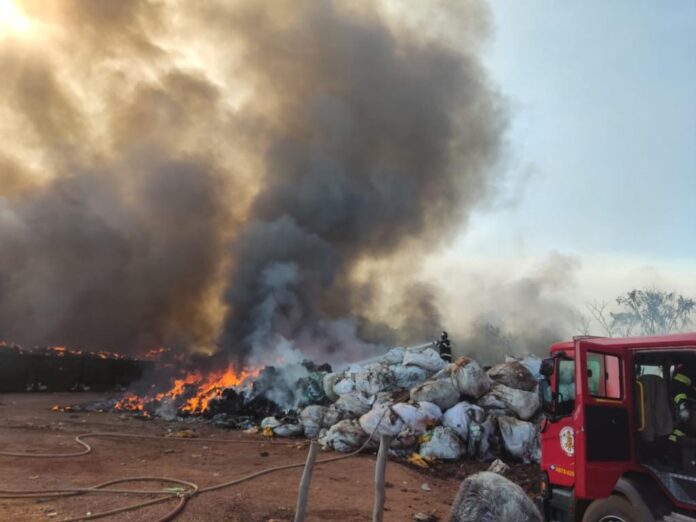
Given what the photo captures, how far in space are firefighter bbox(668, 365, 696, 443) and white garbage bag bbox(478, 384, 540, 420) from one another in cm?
562

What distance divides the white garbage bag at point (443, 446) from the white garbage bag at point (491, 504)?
13.1 ft

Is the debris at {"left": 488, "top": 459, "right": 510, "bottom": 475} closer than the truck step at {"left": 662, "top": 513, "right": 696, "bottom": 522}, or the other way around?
the truck step at {"left": 662, "top": 513, "right": 696, "bottom": 522}

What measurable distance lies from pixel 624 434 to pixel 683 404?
0.55 meters

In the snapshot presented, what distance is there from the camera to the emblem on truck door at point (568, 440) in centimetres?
441

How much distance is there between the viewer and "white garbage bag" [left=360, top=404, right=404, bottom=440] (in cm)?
910

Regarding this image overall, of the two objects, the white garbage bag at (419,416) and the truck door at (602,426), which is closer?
the truck door at (602,426)

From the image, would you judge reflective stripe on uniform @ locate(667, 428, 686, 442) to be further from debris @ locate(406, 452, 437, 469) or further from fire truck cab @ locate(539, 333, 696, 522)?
debris @ locate(406, 452, 437, 469)

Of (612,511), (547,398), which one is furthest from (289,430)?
(612,511)

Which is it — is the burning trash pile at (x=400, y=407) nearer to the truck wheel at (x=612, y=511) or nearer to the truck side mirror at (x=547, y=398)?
the truck side mirror at (x=547, y=398)

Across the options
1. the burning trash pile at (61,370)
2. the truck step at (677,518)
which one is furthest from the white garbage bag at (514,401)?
the burning trash pile at (61,370)

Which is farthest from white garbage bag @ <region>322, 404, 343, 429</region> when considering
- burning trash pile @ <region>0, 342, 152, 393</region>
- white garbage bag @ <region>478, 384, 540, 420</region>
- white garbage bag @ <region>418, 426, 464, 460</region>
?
burning trash pile @ <region>0, 342, 152, 393</region>

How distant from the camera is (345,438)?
368 inches

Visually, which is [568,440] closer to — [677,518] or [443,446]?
[677,518]

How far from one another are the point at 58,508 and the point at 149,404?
10.3 meters
